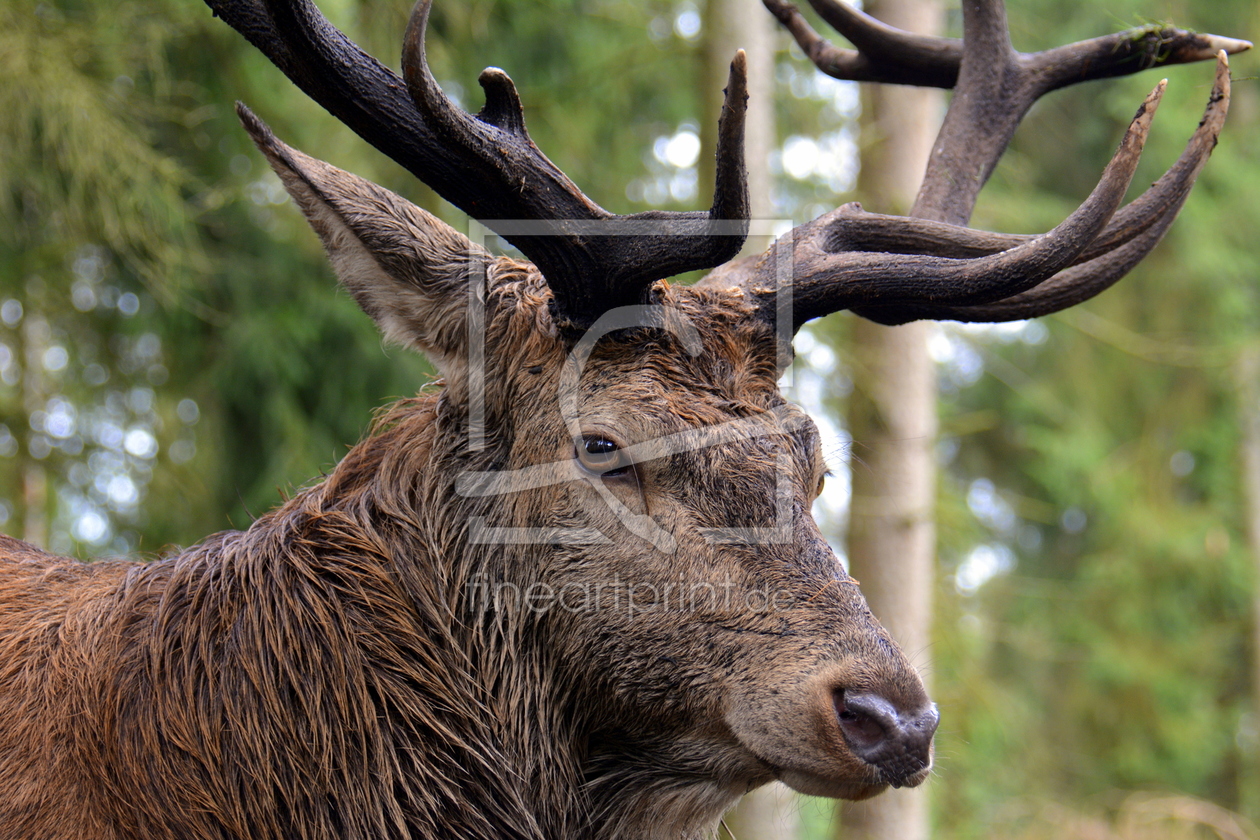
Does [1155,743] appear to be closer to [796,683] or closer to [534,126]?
[534,126]

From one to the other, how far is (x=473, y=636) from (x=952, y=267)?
1647mm

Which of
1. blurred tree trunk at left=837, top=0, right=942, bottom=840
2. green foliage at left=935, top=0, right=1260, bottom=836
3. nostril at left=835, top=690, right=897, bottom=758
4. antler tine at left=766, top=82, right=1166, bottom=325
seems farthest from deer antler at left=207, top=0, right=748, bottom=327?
green foliage at left=935, top=0, right=1260, bottom=836

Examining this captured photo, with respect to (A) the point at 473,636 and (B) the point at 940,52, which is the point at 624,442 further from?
(B) the point at 940,52

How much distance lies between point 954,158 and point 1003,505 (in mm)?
A: 13780

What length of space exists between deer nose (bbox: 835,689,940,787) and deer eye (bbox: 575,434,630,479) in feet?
2.56

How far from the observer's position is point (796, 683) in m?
2.29

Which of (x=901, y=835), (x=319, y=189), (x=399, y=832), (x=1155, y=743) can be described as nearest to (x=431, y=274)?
(x=319, y=189)

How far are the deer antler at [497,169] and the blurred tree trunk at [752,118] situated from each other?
2798 mm

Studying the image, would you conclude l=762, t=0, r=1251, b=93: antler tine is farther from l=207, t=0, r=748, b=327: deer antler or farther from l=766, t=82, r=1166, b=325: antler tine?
l=207, t=0, r=748, b=327: deer antler

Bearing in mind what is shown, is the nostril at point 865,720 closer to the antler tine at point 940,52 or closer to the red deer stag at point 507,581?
the red deer stag at point 507,581

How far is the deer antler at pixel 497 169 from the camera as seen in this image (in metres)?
2.34

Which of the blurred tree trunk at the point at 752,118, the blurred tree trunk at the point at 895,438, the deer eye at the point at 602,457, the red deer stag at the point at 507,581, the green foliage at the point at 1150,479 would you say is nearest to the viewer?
the red deer stag at the point at 507,581

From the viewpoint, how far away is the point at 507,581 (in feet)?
8.66

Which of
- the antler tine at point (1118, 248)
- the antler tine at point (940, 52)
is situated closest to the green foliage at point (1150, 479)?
the antler tine at point (940, 52)
